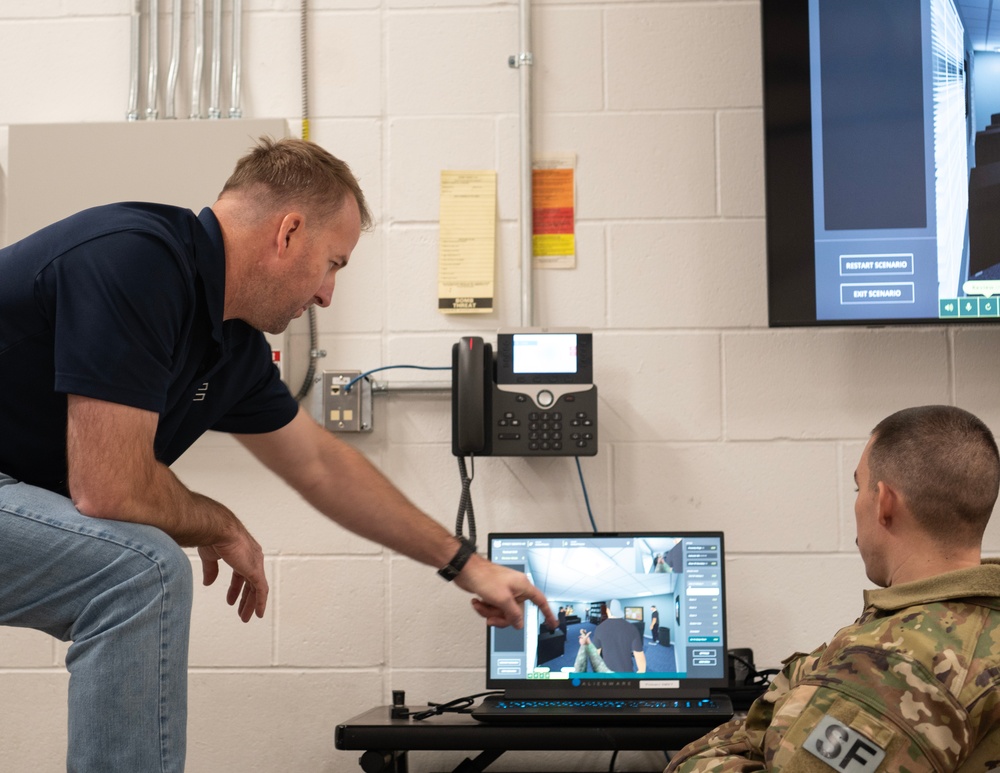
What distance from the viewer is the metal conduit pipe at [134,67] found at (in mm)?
2729

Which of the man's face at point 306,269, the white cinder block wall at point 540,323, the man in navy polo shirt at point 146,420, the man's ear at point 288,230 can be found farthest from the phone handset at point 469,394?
the man's ear at point 288,230

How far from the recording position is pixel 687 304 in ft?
8.77

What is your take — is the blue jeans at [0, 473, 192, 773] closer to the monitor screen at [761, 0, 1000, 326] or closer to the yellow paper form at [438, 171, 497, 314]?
the yellow paper form at [438, 171, 497, 314]

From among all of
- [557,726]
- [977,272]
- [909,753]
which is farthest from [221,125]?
[909,753]

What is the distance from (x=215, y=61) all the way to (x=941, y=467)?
2063 millimetres

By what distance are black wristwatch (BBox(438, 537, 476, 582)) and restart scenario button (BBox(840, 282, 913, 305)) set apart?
1.13 meters

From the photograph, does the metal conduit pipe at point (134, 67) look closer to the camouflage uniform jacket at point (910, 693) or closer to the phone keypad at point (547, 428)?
the phone keypad at point (547, 428)

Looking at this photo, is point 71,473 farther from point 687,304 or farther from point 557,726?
point 687,304

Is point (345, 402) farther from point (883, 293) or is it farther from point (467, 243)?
point (883, 293)

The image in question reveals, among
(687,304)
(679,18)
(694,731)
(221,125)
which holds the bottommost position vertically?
(694,731)

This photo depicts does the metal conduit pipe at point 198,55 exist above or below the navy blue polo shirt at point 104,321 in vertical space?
above

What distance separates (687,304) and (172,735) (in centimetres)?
171

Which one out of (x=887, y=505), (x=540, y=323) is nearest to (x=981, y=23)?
(x=540, y=323)

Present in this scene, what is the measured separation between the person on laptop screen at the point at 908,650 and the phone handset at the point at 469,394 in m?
1.03
